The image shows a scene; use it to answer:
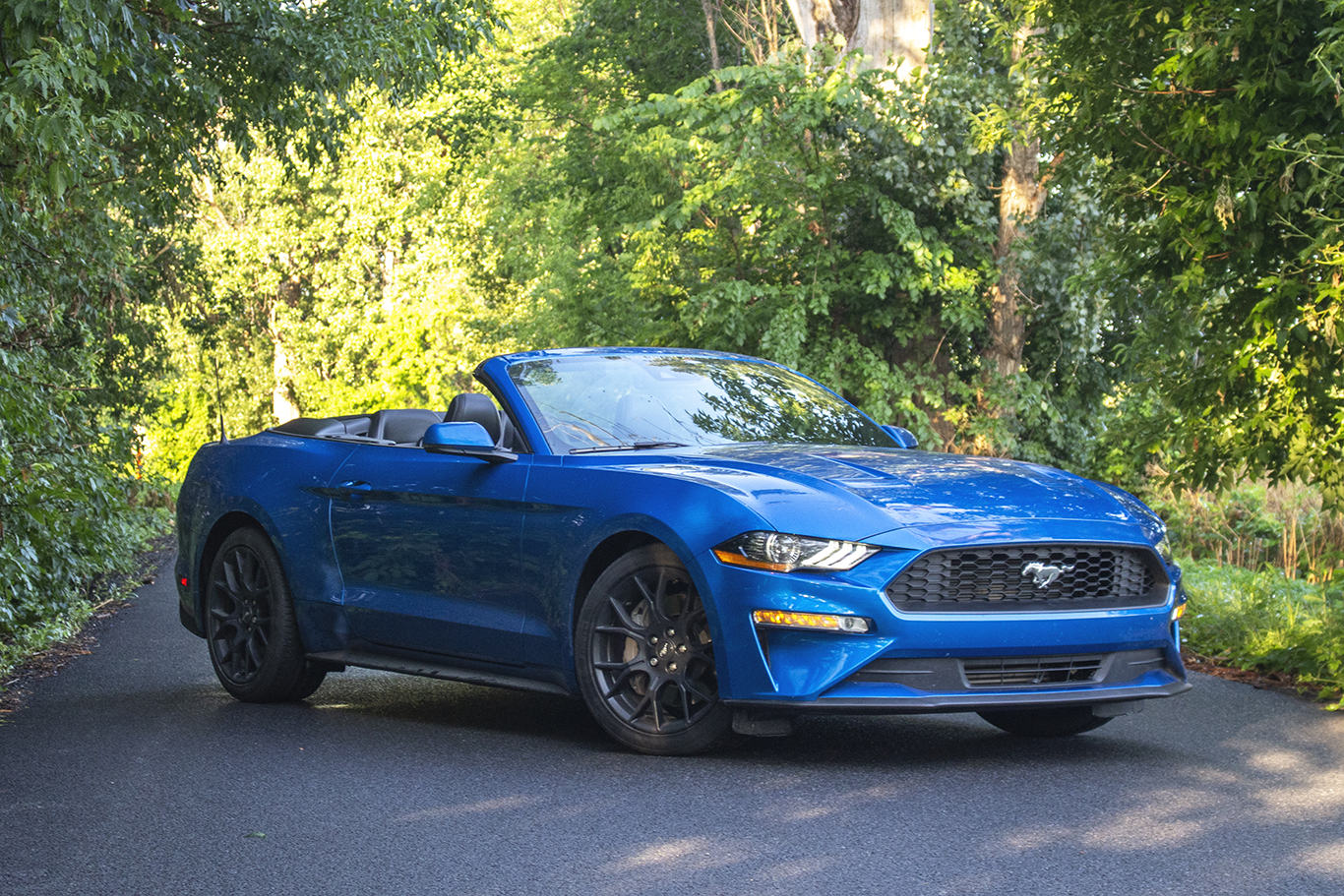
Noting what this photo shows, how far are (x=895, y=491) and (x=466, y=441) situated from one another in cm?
179

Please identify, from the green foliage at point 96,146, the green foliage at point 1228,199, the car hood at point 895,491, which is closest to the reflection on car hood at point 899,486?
the car hood at point 895,491

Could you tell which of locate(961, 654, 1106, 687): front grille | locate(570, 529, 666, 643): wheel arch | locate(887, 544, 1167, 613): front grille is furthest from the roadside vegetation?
locate(570, 529, 666, 643): wheel arch

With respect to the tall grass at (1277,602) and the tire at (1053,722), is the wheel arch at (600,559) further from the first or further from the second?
the tall grass at (1277,602)

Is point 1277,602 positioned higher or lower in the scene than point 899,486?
lower

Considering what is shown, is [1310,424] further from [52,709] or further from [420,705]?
[52,709]

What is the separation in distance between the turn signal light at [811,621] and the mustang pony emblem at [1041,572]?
63 centimetres

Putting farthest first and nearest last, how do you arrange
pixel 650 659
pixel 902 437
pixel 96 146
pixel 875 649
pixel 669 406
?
pixel 96 146 < pixel 902 437 < pixel 669 406 < pixel 650 659 < pixel 875 649

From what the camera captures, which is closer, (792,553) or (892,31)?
(792,553)

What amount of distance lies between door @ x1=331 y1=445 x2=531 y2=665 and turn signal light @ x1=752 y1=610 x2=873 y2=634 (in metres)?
1.31

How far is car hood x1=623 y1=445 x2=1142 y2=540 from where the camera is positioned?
5.52 metres

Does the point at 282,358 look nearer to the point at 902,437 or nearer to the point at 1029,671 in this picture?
the point at 902,437

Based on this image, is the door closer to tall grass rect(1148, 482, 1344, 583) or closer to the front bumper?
the front bumper

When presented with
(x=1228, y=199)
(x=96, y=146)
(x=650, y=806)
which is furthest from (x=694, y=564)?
(x=96, y=146)

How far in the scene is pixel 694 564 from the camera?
224 inches
